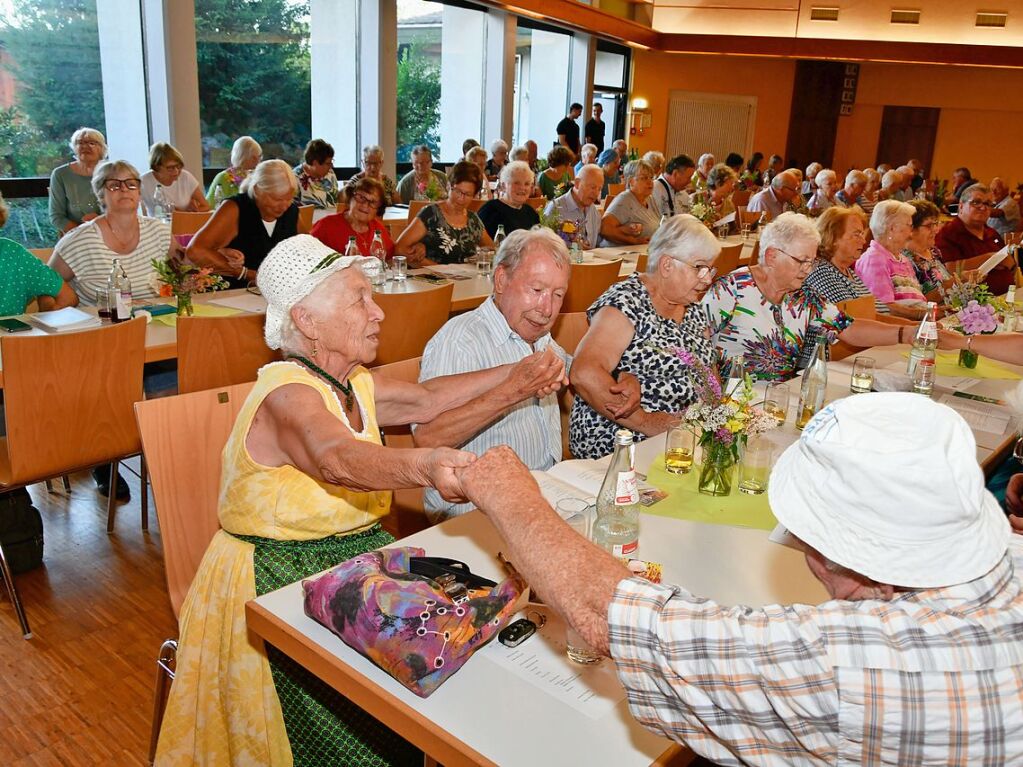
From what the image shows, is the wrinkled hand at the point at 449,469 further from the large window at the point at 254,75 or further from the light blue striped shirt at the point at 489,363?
the large window at the point at 254,75

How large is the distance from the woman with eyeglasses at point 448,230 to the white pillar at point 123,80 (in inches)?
154

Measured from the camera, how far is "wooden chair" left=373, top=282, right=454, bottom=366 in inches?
161

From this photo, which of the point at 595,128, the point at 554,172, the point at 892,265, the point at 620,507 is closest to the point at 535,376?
the point at 620,507

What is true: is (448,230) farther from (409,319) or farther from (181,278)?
(181,278)

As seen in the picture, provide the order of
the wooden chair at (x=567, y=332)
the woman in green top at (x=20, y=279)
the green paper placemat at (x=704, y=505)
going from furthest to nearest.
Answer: the woman in green top at (x=20, y=279), the wooden chair at (x=567, y=332), the green paper placemat at (x=704, y=505)

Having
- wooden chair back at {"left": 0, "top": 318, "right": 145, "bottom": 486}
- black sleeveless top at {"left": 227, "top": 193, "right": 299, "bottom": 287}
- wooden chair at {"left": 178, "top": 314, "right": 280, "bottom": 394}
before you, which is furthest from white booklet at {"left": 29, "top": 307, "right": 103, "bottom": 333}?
black sleeveless top at {"left": 227, "top": 193, "right": 299, "bottom": 287}

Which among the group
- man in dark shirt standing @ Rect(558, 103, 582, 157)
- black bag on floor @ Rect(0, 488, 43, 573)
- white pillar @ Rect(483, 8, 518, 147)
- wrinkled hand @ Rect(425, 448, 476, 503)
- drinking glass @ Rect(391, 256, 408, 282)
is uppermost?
white pillar @ Rect(483, 8, 518, 147)

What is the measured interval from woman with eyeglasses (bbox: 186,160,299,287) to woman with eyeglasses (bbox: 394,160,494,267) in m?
0.86

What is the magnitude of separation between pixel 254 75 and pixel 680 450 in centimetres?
880

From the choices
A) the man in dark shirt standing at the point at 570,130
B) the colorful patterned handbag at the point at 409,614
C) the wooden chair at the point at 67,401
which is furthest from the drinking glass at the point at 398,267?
the man in dark shirt standing at the point at 570,130

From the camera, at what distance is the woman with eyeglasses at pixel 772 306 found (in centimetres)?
377

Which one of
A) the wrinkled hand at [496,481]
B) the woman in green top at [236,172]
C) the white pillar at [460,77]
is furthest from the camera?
the white pillar at [460,77]

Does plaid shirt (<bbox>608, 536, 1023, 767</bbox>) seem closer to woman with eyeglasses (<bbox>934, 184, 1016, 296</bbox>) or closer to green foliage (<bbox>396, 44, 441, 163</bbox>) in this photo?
woman with eyeglasses (<bbox>934, 184, 1016, 296</bbox>)

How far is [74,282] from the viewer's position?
4.47m
